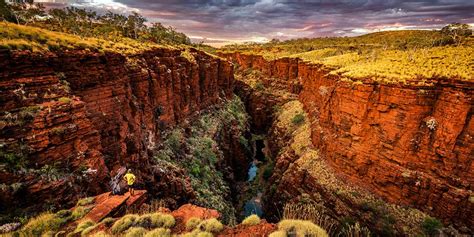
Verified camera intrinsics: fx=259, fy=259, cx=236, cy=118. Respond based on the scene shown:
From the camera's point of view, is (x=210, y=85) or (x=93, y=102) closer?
(x=93, y=102)

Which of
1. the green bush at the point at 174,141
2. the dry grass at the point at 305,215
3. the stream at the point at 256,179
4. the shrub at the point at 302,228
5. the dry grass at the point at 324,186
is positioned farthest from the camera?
the stream at the point at 256,179

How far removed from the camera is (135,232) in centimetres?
943

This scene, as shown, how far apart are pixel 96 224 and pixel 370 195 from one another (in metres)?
23.0

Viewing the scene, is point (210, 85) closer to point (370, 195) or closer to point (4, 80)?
point (370, 195)

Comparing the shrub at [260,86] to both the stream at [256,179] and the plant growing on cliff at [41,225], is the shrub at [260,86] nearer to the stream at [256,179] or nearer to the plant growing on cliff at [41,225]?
the stream at [256,179]

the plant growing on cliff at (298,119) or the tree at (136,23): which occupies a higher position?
the tree at (136,23)

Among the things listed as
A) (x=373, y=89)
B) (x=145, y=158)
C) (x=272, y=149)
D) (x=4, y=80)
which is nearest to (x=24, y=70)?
(x=4, y=80)

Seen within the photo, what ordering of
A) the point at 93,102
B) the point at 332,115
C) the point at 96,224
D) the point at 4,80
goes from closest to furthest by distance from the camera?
the point at 96,224 < the point at 4,80 < the point at 93,102 < the point at 332,115

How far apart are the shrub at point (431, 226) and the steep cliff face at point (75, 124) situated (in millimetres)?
19284

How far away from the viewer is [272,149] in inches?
1924

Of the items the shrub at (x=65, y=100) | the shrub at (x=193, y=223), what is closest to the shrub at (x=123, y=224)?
the shrub at (x=193, y=223)

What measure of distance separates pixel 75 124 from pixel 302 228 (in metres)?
12.6

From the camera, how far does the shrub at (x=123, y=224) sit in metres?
9.75

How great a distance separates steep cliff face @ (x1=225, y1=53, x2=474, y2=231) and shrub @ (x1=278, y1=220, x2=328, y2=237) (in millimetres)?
17014
